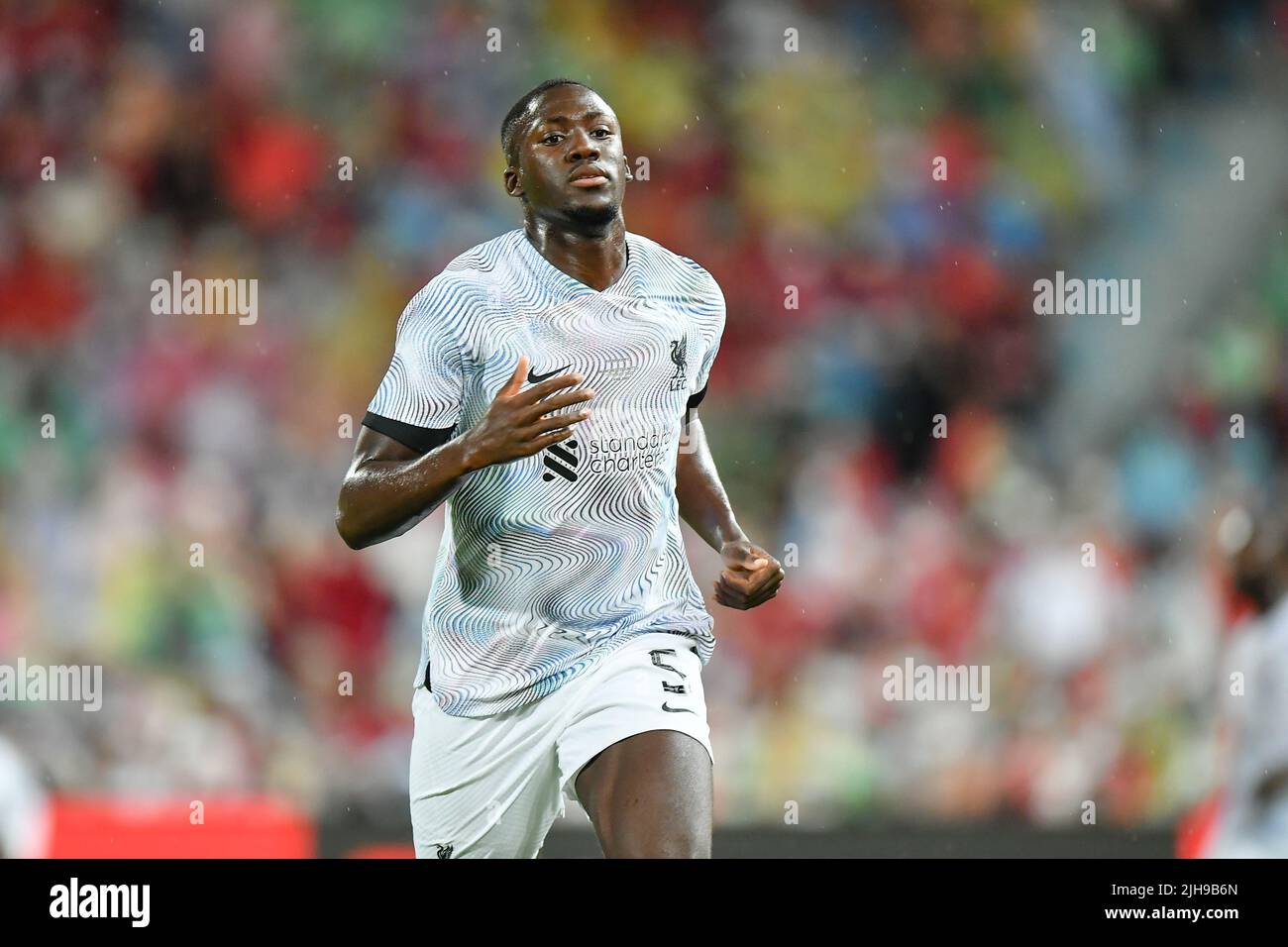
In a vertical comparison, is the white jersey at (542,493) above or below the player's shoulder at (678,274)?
below

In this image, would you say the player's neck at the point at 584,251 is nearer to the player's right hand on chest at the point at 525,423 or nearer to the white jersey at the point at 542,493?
the white jersey at the point at 542,493

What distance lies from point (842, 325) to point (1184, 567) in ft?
5.89

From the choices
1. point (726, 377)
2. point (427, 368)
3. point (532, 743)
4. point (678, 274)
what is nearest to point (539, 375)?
point (427, 368)

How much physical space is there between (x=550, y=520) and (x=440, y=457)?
15.9 inches

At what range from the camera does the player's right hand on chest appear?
3223mm

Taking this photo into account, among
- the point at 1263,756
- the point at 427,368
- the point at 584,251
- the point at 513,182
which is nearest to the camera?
the point at 427,368

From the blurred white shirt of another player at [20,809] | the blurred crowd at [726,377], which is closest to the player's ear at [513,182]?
the blurred crowd at [726,377]

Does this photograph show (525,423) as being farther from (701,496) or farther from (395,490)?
(701,496)

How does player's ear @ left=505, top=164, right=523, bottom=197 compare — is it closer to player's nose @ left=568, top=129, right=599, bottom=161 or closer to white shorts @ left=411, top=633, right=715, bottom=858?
player's nose @ left=568, top=129, right=599, bottom=161

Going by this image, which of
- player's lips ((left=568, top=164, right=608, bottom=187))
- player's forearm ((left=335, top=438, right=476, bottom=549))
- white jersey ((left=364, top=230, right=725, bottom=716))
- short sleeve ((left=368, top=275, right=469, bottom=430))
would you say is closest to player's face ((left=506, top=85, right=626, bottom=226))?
player's lips ((left=568, top=164, right=608, bottom=187))

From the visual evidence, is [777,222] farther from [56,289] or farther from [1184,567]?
[56,289]

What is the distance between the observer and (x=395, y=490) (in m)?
3.40

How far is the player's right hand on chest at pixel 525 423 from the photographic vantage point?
3.22m

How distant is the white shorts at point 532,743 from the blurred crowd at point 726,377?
9.41 feet
